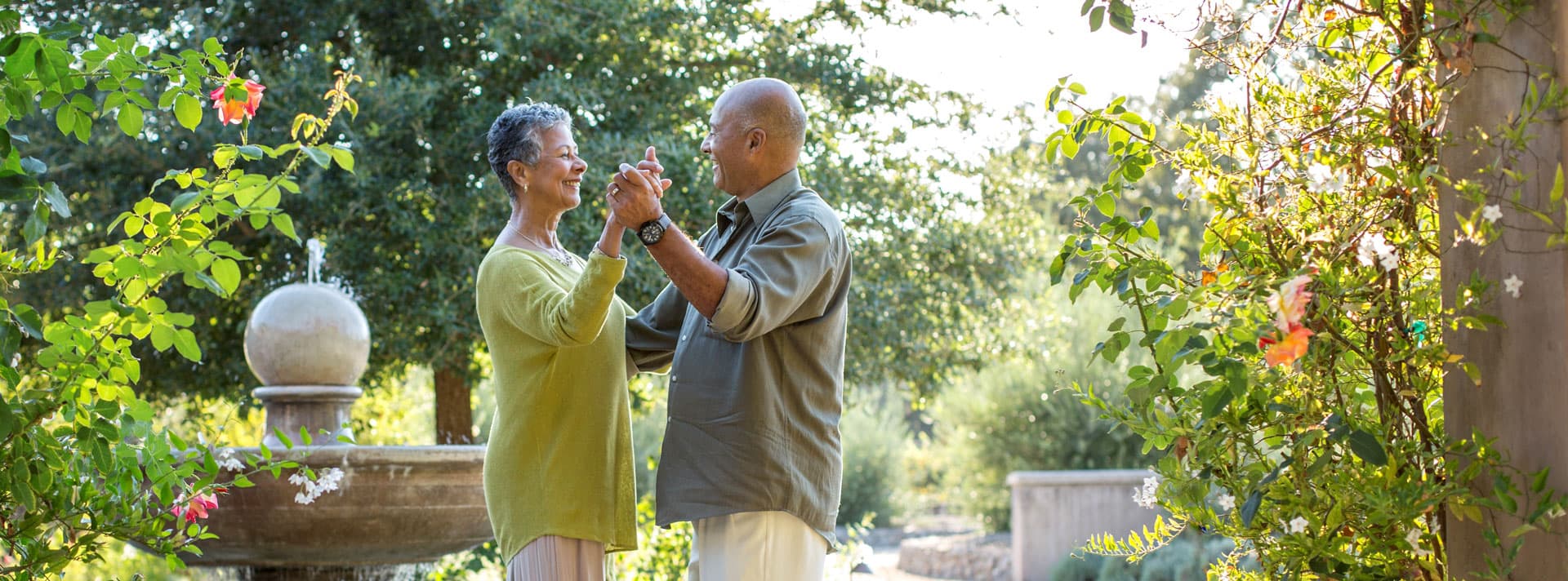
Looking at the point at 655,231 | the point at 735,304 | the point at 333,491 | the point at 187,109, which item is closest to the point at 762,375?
the point at 735,304

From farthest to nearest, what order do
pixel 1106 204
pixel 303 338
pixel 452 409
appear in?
1. pixel 452 409
2. pixel 303 338
3. pixel 1106 204

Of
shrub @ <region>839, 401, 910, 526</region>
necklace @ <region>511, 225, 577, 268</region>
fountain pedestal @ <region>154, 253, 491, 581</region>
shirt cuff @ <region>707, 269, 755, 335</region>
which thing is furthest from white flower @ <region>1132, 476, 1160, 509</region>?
shrub @ <region>839, 401, 910, 526</region>

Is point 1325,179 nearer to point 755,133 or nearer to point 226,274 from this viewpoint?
point 755,133

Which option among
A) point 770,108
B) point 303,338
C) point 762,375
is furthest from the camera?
point 303,338

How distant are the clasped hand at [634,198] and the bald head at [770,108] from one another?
34 cm

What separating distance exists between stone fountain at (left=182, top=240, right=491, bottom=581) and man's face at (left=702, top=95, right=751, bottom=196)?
7.44 ft

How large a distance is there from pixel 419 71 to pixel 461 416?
2.06 m

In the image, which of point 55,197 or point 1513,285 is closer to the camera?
point 1513,285

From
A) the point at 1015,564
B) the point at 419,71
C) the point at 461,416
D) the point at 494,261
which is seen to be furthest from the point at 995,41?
the point at 494,261

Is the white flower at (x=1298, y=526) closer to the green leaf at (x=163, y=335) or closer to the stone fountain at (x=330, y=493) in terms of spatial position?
the green leaf at (x=163, y=335)

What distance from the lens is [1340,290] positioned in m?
1.75

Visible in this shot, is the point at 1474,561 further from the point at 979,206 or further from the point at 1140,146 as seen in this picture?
the point at 979,206

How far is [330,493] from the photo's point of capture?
4.45 m

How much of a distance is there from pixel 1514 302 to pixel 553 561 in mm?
1626
